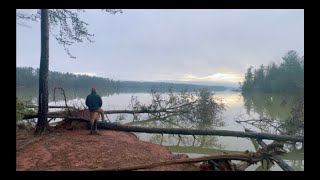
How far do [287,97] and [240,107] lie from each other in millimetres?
2461

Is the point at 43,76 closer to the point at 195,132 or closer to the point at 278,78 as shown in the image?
the point at 195,132

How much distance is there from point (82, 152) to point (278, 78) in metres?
6.47

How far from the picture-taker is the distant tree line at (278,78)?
8328mm

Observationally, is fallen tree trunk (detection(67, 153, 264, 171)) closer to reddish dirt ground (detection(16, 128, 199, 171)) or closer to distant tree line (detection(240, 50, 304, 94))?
reddish dirt ground (detection(16, 128, 199, 171))

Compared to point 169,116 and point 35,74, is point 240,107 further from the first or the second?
point 35,74

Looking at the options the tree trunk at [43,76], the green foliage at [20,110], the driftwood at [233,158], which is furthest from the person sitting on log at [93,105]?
the driftwood at [233,158]

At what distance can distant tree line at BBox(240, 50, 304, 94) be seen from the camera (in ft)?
27.3

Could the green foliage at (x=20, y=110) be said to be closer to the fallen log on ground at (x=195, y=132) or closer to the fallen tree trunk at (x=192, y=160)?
the fallen log on ground at (x=195, y=132)

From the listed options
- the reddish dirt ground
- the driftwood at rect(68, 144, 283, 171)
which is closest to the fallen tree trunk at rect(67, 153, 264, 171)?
the driftwood at rect(68, 144, 283, 171)

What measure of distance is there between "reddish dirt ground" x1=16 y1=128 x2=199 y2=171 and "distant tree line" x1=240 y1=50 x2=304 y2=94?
141 inches

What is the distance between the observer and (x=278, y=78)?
9.22 metres
